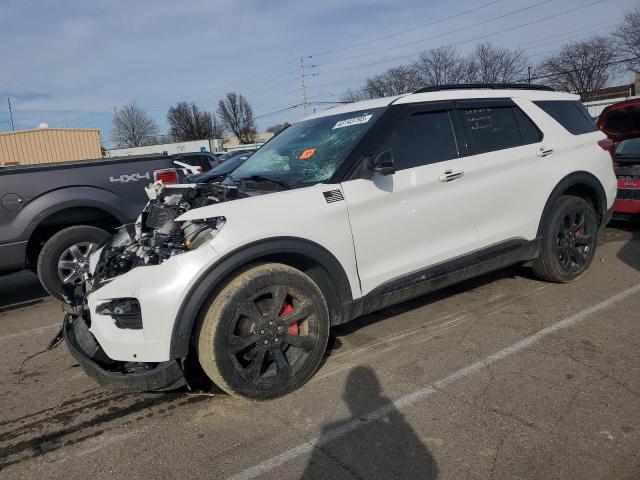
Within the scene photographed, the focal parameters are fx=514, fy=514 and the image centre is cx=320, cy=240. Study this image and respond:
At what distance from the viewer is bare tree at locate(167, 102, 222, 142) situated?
3302 inches

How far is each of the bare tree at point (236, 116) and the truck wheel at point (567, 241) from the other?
83.5 m


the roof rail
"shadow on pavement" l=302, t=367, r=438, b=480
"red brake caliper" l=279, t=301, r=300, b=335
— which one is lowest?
"shadow on pavement" l=302, t=367, r=438, b=480

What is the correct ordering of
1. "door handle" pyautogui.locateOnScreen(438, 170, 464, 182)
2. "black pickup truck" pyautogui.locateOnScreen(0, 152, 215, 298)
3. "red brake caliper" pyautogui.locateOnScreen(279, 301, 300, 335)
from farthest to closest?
"black pickup truck" pyautogui.locateOnScreen(0, 152, 215, 298) < "door handle" pyautogui.locateOnScreen(438, 170, 464, 182) < "red brake caliper" pyautogui.locateOnScreen(279, 301, 300, 335)

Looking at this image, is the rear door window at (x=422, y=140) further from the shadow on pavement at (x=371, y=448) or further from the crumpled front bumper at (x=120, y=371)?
the crumpled front bumper at (x=120, y=371)

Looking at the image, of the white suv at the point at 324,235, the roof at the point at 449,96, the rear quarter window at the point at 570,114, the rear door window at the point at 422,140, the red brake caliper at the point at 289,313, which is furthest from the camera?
the rear quarter window at the point at 570,114

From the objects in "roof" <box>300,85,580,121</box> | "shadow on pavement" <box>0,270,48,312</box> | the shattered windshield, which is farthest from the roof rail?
"shadow on pavement" <box>0,270,48,312</box>

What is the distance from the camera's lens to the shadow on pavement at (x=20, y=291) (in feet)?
20.1

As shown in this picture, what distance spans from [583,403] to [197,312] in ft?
7.50

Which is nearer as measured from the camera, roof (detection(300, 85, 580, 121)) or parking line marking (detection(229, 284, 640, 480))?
parking line marking (detection(229, 284, 640, 480))

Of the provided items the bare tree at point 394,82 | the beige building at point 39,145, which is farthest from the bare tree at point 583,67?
the beige building at point 39,145

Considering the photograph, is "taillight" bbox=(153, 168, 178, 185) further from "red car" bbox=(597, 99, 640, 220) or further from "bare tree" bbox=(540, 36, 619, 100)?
"bare tree" bbox=(540, 36, 619, 100)

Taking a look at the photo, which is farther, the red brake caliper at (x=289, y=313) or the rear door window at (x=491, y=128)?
the rear door window at (x=491, y=128)

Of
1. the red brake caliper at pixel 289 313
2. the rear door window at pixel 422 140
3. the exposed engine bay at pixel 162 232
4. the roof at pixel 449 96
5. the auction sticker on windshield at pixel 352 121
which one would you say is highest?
the roof at pixel 449 96

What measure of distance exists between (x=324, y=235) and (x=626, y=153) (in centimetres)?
669
